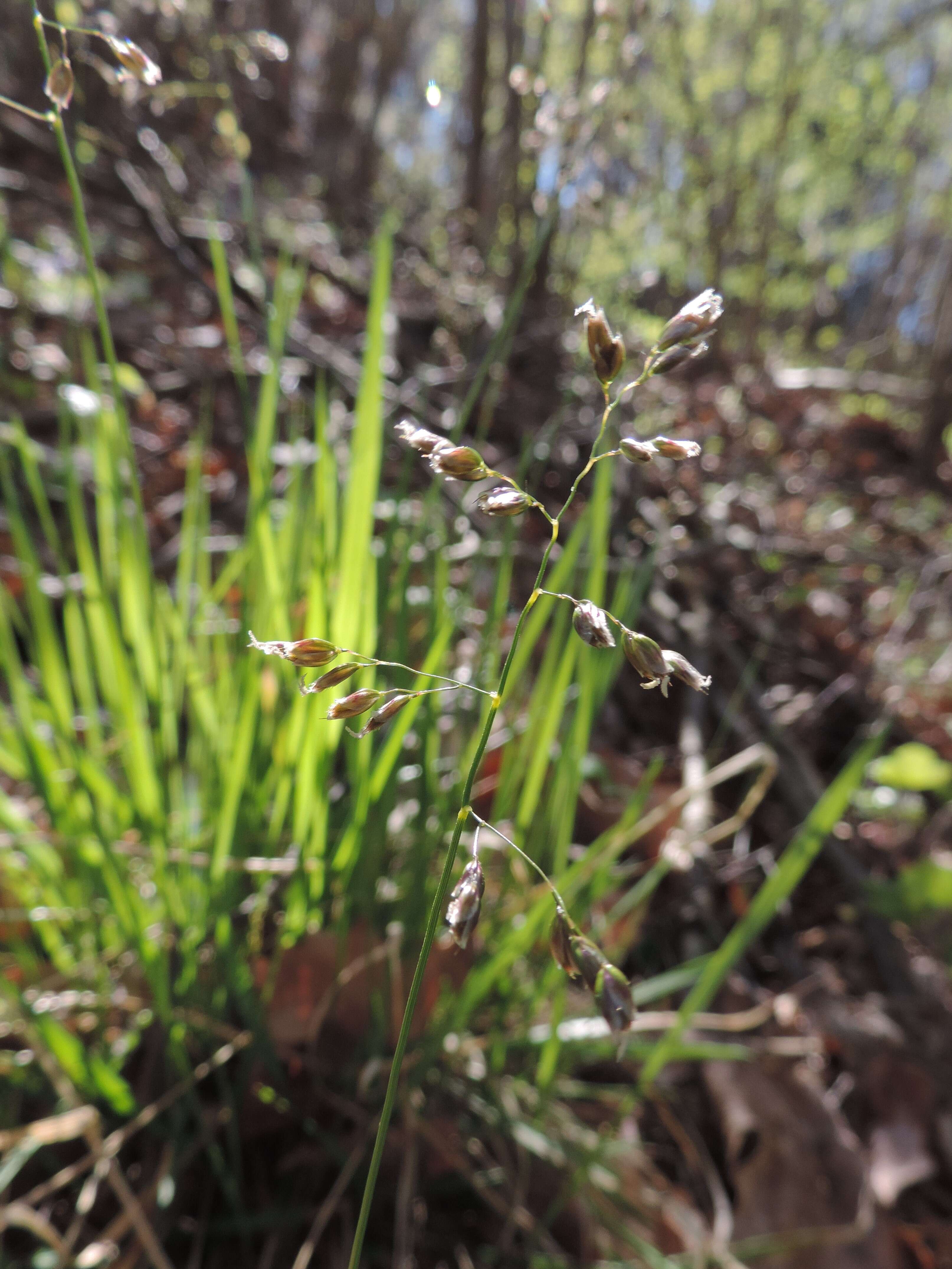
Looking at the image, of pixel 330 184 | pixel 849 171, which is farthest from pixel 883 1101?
pixel 849 171

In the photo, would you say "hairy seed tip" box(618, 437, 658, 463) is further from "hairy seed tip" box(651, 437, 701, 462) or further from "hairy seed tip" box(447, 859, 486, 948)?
"hairy seed tip" box(447, 859, 486, 948)

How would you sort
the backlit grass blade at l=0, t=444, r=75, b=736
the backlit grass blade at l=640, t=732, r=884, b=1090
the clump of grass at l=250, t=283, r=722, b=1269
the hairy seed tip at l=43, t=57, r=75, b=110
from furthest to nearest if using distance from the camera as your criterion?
the backlit grass blade at l=0, t=444, r=75, b=736 → the backlit grass blade at l=640, t=732, r=884, b=1090 → the hairy seed tip at l=43, t=57, r=75, b=110 → the clump of grass at l=250, t=283, r=722, b=1269

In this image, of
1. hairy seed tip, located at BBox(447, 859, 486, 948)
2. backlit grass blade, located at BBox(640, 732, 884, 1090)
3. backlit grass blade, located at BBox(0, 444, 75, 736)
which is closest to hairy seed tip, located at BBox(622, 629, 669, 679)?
hairy seed tip, located at BBox(447, 859, 486, 948)

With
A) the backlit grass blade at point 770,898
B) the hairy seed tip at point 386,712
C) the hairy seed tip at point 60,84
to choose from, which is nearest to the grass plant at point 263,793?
the backlit grass blade at point 770,898

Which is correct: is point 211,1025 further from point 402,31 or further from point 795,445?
point 402,31

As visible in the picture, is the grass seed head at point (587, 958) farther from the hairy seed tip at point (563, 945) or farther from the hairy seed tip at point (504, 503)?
the hairy seed tip at point (504, 503)

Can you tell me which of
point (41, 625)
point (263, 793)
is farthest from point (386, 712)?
point (41, 625)
